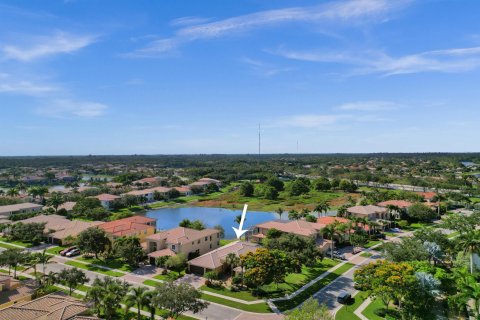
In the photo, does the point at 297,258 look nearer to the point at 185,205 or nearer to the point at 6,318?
the point at 6,318

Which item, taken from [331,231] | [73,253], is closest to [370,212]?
[331,231]

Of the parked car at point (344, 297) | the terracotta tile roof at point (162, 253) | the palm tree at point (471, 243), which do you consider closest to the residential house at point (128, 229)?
the terracotta tile roof at point (162, 253)

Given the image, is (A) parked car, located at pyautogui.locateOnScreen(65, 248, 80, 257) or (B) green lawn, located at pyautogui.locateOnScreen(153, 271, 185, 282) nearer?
(B) green lawn, located at pyautogui.locateOnScreen(153, 271, 185, 282)

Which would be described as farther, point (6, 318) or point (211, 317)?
point (211, 317)

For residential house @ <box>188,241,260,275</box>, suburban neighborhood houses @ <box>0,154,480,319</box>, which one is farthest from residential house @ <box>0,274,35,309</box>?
residential house @ <box>188,241,260,275</box>

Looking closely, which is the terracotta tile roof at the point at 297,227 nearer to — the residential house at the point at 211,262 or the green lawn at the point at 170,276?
the residential house at the point at 211,262

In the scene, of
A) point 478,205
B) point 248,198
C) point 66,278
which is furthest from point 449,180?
point 66,278

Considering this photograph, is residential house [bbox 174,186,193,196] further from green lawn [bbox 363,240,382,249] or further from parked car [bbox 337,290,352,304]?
parked car [bbox 337,290,352,304]
